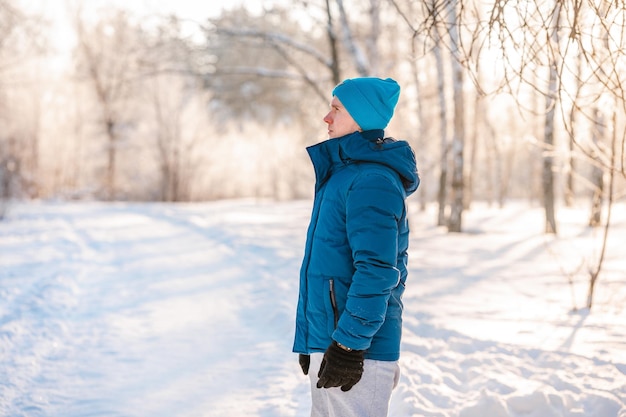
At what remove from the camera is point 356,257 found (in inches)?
77.2

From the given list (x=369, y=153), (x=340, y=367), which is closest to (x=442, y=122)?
(x=369, y=153)

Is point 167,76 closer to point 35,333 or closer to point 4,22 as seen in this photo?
point 4,22

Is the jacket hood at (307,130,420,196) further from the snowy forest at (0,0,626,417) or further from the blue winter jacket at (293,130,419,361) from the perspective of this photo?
the snowy forest at (0,0,626,417)

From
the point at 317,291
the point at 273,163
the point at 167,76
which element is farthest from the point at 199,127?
the point at 317,291

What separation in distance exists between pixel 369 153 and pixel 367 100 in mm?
230

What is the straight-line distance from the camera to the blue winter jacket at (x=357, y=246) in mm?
1937

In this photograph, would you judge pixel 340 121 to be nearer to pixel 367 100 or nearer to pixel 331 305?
pixel 367 100

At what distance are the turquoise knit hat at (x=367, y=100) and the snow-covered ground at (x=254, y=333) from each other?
1985 millimetres

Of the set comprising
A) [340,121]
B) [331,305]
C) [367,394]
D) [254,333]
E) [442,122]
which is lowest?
[254,333]

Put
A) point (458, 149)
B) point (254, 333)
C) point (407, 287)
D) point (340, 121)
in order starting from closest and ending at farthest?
point (340, 121), point (254, 333), point (407, 287), point (458, 149)

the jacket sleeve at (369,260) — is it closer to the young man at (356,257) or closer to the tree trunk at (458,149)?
the young man at (356,257)

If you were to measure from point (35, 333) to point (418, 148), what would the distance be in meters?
12.8

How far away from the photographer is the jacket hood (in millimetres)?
2064

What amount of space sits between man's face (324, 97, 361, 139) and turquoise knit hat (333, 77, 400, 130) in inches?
1.0
